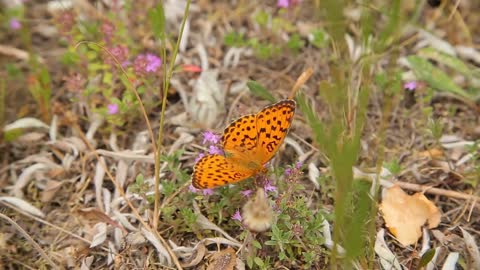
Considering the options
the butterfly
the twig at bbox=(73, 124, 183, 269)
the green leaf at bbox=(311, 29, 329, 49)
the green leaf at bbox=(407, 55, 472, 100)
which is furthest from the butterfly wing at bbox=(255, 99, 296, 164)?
the green leaf at bbox=(407, 55, 472, 100)

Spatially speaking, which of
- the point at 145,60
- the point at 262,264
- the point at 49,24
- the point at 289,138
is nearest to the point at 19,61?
the point at 49,24

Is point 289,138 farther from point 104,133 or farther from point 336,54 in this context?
point 104,133

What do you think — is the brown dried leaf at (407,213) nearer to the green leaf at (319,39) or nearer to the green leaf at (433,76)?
the green leaf at (433,76)

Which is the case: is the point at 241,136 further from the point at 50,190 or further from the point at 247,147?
the point at 50,190

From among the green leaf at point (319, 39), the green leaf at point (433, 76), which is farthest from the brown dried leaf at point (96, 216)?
the green leaf at point (433, 76)

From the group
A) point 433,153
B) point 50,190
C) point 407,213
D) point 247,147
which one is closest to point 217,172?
point 247,147
